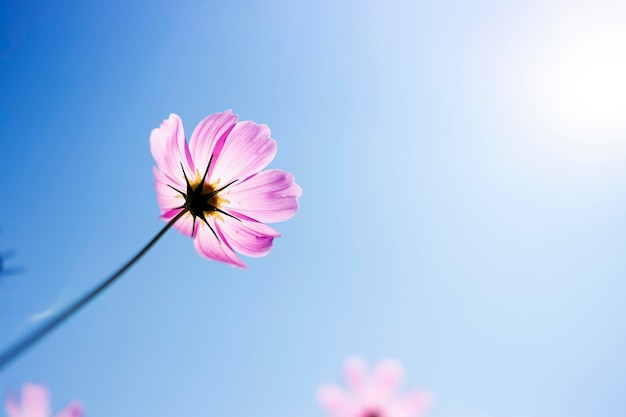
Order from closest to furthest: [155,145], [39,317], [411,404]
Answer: [39,317] < [155,145] < [411,404]

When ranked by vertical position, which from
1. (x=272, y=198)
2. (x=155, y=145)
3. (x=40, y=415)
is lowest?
(x=40, y=415)

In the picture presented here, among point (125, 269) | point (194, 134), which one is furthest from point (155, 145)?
point (125, 269)

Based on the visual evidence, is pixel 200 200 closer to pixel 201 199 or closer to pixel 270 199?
pixel 201 199

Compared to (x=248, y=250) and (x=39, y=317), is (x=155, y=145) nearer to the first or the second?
(x=248, y=250)

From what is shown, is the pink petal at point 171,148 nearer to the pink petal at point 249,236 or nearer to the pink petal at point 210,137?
the pink petal at point 210,137

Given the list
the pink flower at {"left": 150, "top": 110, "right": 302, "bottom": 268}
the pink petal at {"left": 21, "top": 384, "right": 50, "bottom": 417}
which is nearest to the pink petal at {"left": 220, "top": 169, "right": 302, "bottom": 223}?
the pink flower at {"left": 150, "top": 110, "right": 302, "bottom": 268}

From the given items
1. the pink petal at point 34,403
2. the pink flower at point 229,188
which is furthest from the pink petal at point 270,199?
the pink petal at point 34,403

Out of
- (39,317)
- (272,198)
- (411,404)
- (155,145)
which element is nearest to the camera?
(39,317)
